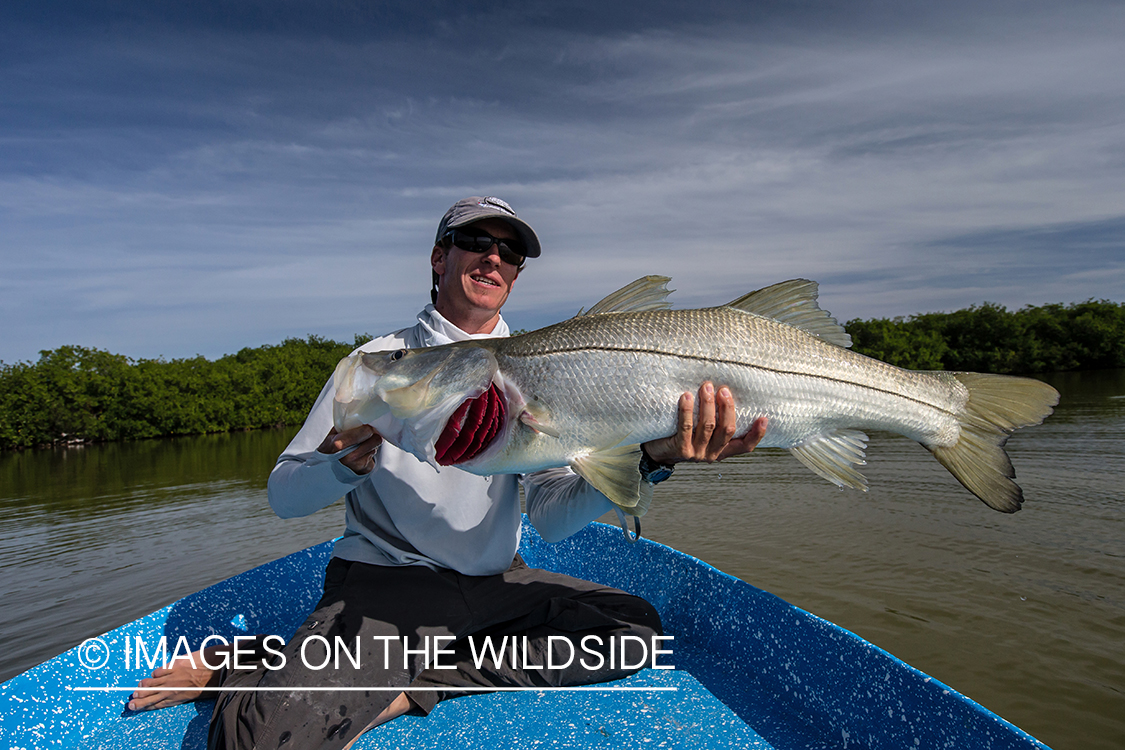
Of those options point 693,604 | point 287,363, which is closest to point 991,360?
point 693,604

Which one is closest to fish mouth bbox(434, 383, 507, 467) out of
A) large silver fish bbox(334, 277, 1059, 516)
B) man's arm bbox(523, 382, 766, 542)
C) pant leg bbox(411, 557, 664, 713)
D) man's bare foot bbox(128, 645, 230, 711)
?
large silver fish bbox(334, 277, 1059, 516)

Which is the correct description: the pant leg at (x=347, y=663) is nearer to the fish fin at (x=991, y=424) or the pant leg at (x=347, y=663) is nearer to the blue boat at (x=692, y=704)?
the blue boat at (x=692, y=704)

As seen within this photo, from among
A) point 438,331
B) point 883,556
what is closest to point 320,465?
point 438,331

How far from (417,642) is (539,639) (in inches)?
28.3

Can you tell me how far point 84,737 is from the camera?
→ 2.95 m

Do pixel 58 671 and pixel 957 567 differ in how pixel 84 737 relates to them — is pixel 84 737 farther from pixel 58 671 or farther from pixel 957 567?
pixel 957 567

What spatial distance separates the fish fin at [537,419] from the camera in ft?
7.81

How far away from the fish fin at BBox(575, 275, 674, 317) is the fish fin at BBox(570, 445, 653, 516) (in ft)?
2.13

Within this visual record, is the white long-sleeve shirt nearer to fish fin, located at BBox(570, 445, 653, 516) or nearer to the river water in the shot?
fish fin, located at BBox(570, 445, 653, 516)

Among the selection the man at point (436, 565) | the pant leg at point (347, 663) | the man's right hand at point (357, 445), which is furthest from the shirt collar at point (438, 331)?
the pant leg at point (347, 663)

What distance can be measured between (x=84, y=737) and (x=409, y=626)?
1.73 m

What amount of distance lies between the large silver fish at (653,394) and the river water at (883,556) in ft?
7.77

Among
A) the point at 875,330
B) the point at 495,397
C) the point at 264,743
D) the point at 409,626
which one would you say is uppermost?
the point at 875,330

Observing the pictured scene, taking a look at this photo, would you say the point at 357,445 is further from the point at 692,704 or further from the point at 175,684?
the point at 692,704
